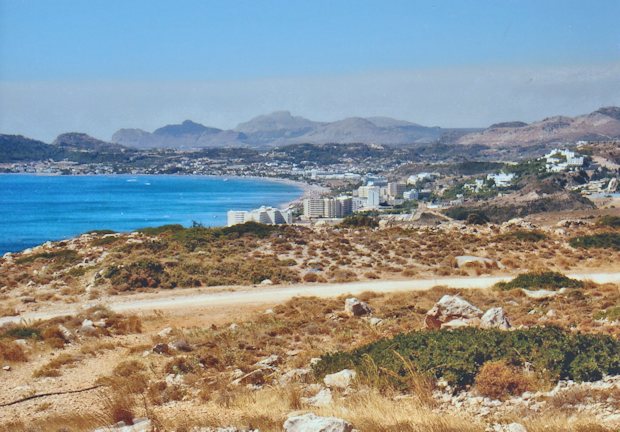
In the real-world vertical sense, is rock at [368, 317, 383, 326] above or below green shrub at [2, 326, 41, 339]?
above

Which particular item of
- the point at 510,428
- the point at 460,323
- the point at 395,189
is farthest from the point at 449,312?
the point at 395,189

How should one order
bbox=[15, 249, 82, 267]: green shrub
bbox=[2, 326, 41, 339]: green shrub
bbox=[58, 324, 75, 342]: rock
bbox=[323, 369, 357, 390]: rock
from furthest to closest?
bbox=[15, 249, 82, 267]: green shrub
bbox=[2, 326, 41, 339]: green shrub
bbox=[58, 324, 75, 342]: rock
bbox=[323, 369, 357, 390]: rock

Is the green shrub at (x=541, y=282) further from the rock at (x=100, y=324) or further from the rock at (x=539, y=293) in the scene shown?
the rock at (x=100, y=324)

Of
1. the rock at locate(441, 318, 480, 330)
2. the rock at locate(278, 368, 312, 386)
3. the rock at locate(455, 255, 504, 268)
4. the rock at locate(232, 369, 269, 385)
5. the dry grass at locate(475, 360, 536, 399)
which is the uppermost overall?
the dry grass at locate(475, 360, 536, 399)

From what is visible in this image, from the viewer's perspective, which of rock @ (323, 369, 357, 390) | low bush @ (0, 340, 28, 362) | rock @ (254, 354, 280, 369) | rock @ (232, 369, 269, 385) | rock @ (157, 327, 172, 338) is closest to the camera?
rock @ (323, 369, 357, 390)

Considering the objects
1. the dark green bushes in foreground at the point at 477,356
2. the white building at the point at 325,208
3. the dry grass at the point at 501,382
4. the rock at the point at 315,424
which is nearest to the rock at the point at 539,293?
the dark green bushes in foreground at the point at 477,356

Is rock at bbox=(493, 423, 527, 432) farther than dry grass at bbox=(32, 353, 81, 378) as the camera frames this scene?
No

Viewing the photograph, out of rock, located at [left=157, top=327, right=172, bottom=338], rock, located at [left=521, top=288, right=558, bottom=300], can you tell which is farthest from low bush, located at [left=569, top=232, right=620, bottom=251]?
rock, located at [left=157, top=327, right=172, bottom=338]

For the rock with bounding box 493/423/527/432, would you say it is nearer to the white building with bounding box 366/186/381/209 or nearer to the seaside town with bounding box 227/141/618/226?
the seaside town with bounding box 227/141/618/226
